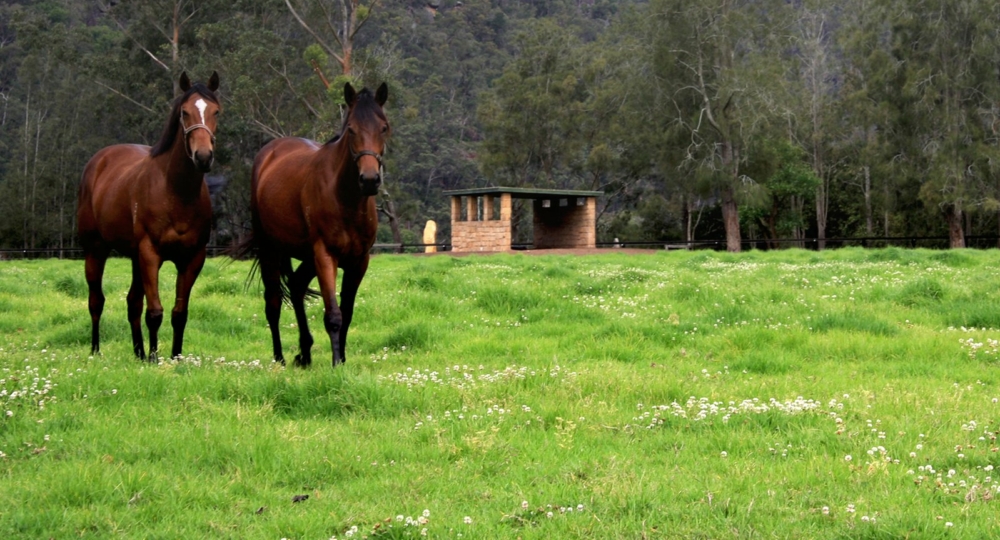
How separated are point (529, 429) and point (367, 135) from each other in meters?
3.17

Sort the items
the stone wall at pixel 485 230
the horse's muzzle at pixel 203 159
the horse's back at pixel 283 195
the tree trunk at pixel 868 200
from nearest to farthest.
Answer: the horse's muzzle at pixel 203 159 < the horse's back at pixel 283 195 < the stone wall at pixel 485 230 < the tree trunk at pixel 868 200

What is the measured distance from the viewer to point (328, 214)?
8.14 metres

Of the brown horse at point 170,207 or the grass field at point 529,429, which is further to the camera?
the brown horse at point 170,207

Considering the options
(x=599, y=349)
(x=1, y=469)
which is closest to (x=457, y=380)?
(x=599, y=349)

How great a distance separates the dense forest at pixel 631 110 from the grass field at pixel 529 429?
1146 inches

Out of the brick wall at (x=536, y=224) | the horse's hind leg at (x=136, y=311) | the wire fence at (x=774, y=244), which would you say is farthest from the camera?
the wire fence at (x=774, y=244)

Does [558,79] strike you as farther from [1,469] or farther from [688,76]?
[1,469]

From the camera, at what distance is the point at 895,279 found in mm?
13906

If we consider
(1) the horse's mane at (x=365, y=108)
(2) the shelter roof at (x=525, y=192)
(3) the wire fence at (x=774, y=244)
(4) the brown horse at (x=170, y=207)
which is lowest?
(3) the wire fence at (x=774, y=244)

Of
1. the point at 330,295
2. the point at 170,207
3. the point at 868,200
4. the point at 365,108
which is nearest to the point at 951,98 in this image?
the point at 868,200

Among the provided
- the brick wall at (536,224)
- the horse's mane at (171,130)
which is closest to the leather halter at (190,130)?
the horse's mane at (171,130)

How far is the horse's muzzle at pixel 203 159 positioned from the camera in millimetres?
7816

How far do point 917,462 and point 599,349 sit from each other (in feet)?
14.3

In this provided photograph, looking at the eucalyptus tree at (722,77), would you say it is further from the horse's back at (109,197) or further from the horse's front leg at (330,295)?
the horse's front leg at (330,295)
